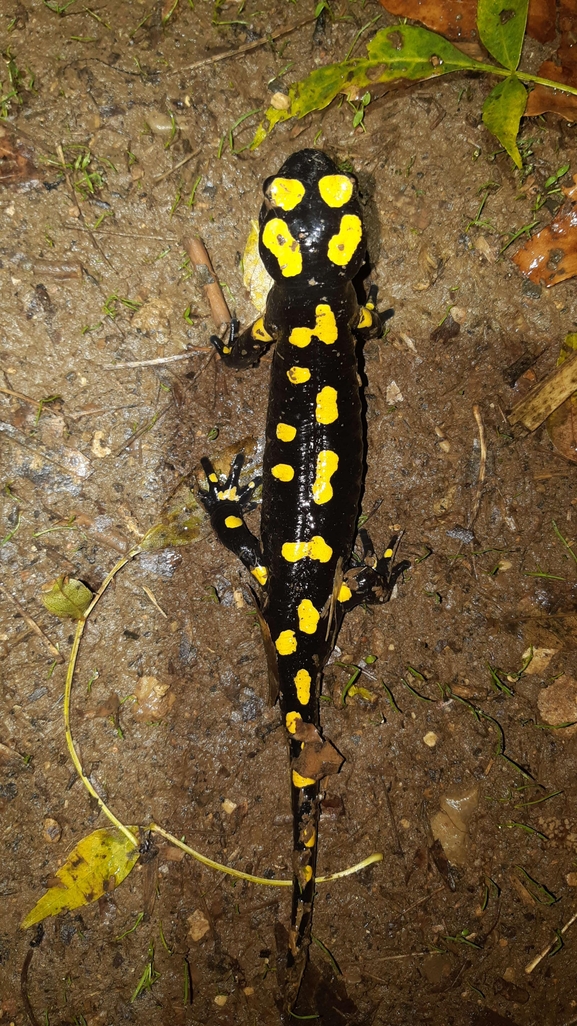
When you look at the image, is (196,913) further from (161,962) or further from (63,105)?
(63,105)

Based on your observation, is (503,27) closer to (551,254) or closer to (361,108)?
(361,108)

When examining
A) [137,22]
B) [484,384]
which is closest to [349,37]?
[137,22]

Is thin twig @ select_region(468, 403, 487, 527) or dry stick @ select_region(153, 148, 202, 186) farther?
thin twig @ select_region(468, 403, 487, 527)

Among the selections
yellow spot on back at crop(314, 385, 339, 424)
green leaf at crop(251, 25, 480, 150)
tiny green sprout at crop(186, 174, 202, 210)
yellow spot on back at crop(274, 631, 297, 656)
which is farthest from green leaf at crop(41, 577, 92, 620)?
green leaf at crop(251, 25, 480, 150)

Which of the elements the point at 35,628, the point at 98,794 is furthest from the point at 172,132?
the point at 98,794

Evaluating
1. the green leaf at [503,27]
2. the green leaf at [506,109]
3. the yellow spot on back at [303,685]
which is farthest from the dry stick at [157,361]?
the green leaf at [503,27]

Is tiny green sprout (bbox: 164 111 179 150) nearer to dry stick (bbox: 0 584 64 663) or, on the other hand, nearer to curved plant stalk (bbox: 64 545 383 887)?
curved plant stalk (bbox: 64 545 383 887)

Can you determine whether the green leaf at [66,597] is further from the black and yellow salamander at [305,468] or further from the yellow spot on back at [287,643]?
the yellow spot on back at [287,643]
